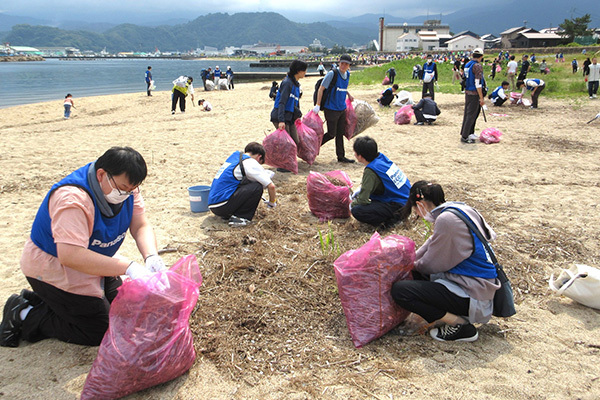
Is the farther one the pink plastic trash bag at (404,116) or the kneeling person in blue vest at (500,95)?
the kneeling person in blue vest at (500,95)

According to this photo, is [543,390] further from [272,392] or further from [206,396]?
[206,396]

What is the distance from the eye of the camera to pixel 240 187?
4.17 meters

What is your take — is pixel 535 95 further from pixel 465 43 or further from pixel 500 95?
pixel 465 43

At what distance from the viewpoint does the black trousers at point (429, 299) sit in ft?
7.84

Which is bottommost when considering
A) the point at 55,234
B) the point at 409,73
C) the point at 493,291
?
the point at 493,291

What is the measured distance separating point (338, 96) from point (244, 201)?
2934 millimetres

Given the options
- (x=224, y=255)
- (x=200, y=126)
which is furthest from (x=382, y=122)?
(x=224, y=255)

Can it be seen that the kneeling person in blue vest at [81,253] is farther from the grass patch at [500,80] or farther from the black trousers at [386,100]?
the grass patch at [500,80]

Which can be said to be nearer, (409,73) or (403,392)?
(403,392)

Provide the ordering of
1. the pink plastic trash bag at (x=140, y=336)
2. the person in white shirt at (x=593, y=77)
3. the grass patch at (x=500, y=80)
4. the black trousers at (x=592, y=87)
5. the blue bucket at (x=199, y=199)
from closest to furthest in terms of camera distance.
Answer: the pink plastic trash bag at (x=140, y=336)
the blue bucket at (x=199, y=199)
the person in white shirt at (x=593, y=77)
the black trousers at (x=592, y=87)
the grass patch at (x=500, y=80)

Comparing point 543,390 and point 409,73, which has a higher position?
point 409,73

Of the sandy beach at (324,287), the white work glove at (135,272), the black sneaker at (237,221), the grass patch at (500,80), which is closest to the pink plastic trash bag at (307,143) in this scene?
the sandy beach at (324,287)

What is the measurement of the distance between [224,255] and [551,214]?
3.49 meters

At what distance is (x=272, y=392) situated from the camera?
82.4 inches
